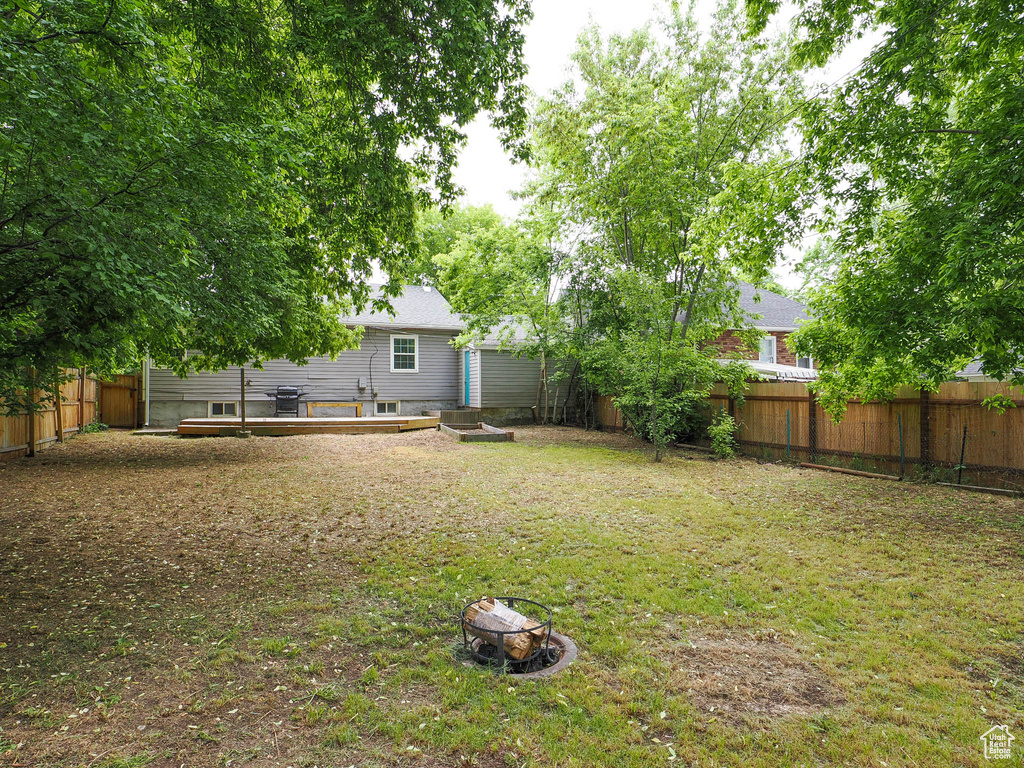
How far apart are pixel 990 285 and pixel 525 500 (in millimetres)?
5613

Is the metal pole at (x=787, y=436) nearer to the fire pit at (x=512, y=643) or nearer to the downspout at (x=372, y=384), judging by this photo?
the fire pit at (x=512, y=643)

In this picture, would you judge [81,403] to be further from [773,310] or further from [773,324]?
[773,310]

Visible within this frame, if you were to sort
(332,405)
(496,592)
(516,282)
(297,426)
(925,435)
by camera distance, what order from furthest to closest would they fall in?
1. (332,405)
2. (516,282)
3. (297,426)
4. (925,435)
5. (496,592)

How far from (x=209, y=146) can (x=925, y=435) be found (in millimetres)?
10462

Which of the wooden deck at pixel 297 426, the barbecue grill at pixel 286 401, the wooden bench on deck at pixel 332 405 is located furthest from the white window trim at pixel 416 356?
the wooden deck at pixel 297 426

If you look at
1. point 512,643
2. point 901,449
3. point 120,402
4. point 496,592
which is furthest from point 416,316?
point 512,643

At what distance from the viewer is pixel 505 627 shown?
10.6ft

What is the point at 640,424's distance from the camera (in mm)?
12461

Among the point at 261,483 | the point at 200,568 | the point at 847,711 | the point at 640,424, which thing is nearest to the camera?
the point at 847,711

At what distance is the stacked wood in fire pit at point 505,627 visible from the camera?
3.14 metres

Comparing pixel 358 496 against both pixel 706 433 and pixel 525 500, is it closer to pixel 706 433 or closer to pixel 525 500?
pixel 525 500

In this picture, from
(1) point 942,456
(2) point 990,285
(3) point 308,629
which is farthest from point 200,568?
(1) point 942,456

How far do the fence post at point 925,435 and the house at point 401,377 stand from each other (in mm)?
11067

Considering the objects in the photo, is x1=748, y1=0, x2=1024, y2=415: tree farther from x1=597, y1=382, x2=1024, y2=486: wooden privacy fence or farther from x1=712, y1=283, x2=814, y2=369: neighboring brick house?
x1=712, y1=283, x2=814, y2=369: neighboring brick house
